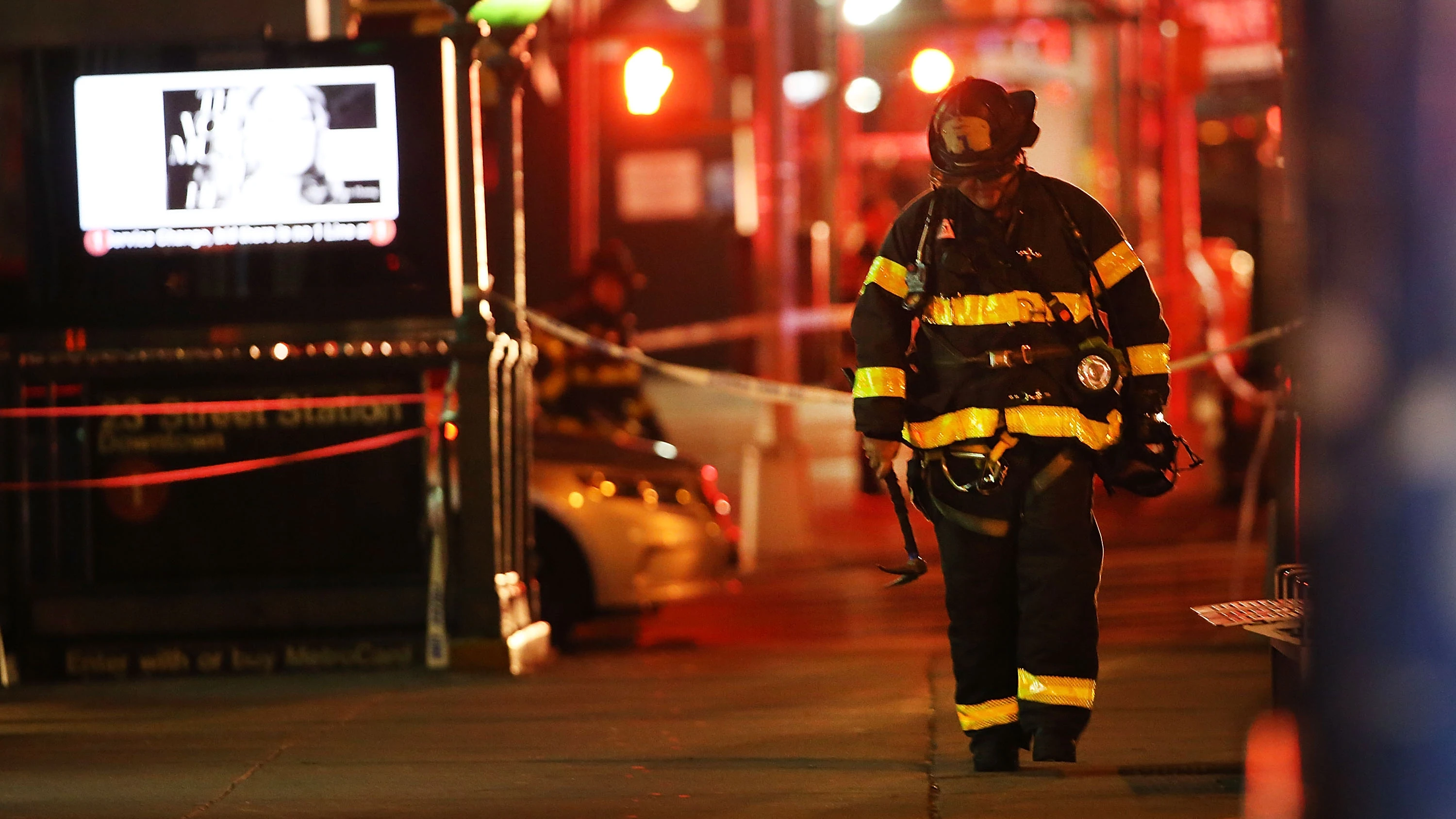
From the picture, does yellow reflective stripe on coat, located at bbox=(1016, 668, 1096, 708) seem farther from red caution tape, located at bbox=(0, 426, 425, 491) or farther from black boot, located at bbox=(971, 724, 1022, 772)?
red caution tape, located at bbox=(0, 426, 425, 491)

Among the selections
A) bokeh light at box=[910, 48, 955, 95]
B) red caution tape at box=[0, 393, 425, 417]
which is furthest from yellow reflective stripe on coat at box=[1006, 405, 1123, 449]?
bokeh light at box=[910, 48, 955, 95]

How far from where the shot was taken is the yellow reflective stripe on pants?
494cm

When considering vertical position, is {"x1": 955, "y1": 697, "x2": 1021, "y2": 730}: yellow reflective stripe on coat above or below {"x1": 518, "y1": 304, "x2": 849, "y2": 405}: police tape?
below

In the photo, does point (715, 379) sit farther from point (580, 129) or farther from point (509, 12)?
point (580, 129)

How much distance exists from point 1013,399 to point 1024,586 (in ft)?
1.59

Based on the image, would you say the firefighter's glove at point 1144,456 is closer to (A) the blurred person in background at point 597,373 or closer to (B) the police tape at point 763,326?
(A) the blurred person in background at point 597,373

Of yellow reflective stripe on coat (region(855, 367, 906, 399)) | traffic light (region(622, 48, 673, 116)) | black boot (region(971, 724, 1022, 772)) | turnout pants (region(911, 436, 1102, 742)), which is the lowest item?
black boot (region(971, 724, 1022, 772))

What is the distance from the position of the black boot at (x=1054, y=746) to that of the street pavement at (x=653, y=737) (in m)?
0.08

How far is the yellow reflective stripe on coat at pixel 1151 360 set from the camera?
16.0ft

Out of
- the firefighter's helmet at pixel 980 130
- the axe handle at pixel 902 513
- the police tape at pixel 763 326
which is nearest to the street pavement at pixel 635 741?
the axe handle at pixel 902 513

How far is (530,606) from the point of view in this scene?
7574 millimetres

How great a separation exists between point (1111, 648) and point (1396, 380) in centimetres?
534

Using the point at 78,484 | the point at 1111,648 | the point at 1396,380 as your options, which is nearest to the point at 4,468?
the point at 78,484

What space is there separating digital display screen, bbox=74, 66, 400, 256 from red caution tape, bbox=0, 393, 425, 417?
62 cm
